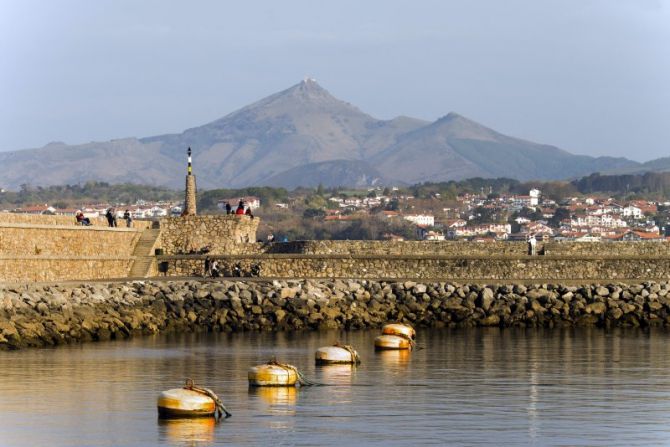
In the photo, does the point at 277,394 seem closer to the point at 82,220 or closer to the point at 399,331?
the point at 399,331

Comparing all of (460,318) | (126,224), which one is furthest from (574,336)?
(126,224)

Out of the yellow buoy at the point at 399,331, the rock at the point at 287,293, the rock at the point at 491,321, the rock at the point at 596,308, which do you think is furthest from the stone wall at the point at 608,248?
the yellow buoy at the point at 399,331

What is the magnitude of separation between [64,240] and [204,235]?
19.3 feet

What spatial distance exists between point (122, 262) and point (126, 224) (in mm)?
2417

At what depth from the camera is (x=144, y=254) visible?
45.8 m

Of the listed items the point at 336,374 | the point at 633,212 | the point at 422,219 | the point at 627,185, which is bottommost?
the point at 336,374

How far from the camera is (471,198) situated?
148 metres

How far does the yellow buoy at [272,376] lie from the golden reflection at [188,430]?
3.43 metres

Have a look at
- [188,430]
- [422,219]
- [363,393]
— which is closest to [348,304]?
[363,393]

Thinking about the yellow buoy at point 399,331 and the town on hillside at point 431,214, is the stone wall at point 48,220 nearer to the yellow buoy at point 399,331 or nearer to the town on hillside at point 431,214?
the yellow buoy at point 399,331

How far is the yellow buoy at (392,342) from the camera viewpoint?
3306cm

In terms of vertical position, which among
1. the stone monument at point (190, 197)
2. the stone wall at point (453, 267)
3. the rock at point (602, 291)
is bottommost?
the rock at point (602, 291)

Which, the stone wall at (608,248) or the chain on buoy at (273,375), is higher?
the stone wall at (608,248)

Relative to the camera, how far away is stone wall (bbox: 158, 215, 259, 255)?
46562 mm
